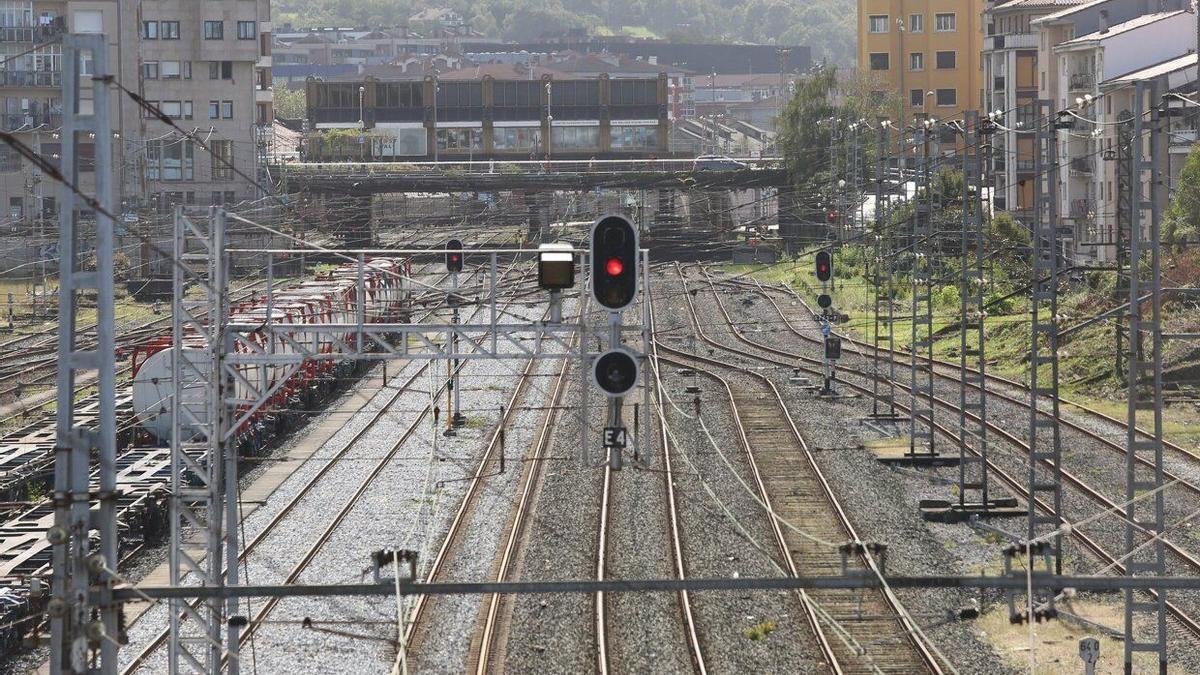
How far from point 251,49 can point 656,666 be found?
2053 inches

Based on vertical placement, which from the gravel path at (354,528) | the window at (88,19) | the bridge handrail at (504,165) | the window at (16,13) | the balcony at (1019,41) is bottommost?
the gravel path at (354,528)

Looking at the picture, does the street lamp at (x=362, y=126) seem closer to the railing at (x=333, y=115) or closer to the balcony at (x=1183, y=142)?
the railing at (x=333, y=115)

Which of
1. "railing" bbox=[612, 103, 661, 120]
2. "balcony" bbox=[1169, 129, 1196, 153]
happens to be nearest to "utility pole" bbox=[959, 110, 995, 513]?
"balcony" bbox=[1169, 129, 1196, 153]

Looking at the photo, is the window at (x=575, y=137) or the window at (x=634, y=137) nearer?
the window at (x=575, y=137)

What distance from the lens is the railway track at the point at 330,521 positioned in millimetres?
14992

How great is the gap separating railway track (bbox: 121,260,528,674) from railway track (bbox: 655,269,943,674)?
5.18 m

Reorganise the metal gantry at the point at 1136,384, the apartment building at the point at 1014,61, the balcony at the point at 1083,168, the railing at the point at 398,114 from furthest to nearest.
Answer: the railing at the point at 398,114
the apartment building at the point at 1014,61
the balcony at the point at 1083,168
the metal gantry at the point at 1136,384

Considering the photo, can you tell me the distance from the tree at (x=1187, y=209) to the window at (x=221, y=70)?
38.4 m

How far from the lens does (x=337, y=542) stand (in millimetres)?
18938

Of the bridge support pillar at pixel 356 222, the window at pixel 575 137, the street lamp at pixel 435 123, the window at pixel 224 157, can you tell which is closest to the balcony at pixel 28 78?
the window at pixel 224 157

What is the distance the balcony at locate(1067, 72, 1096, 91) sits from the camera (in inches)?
1981

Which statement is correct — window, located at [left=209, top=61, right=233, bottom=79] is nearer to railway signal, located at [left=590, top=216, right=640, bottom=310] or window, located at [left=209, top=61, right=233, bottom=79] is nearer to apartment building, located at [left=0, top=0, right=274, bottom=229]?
apartment building, located at [left=0, top=0, right=274, bottom=229]

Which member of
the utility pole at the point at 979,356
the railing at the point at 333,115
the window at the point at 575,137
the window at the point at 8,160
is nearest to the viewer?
the utility pole at the point at 979,356

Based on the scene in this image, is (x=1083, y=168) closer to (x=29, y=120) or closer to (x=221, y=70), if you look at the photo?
(x=221, y=70)
